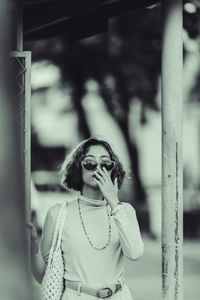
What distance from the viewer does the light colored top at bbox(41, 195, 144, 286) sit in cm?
391

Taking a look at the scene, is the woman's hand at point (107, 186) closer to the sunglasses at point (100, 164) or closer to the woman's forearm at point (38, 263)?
the sunglasses at point (100, 164)

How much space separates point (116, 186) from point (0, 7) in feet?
6.96

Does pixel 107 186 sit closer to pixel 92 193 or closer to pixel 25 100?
pixel 92 193

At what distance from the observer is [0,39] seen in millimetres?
2102

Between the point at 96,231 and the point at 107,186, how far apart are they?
0.89 ft

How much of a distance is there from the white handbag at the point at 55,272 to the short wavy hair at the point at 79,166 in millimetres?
323

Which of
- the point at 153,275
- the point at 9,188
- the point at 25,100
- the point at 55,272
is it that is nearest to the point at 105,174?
the point at 55,272

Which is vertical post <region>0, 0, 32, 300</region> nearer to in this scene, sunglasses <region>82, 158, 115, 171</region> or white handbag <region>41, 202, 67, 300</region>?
white handbag <region>41, 202, 67, 300</region>

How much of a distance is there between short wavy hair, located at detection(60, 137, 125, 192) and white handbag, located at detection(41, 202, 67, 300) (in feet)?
1.06

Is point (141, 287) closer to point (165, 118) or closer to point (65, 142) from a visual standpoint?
point (165, 118)

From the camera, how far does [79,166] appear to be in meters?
4.25

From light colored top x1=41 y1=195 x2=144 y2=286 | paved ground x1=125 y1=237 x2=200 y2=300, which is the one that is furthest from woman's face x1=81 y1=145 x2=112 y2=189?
paved ground x1=125 y1=237 x2=200 y2=300

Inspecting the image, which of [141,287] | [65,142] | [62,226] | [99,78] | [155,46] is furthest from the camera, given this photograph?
[65,142]

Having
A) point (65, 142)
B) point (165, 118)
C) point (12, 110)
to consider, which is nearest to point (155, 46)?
point (165, 118)
